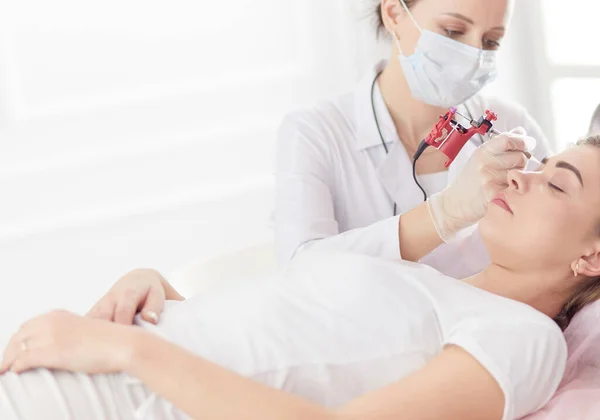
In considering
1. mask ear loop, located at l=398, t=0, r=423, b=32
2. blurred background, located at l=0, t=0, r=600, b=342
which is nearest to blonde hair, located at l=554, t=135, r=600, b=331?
mask ear loop, located at l=398, t=0, r=423, b=32

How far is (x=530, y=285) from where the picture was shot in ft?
5.21

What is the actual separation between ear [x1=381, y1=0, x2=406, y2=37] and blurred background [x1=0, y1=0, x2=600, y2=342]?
0.80m

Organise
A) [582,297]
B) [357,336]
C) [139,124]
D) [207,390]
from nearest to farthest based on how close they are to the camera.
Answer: [207,390], [357,336], [582,297], [139,124]

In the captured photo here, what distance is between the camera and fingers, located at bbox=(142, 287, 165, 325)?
152 cm

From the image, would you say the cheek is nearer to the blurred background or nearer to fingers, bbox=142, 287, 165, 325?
fingers, bbox=142, 287, 165, 325

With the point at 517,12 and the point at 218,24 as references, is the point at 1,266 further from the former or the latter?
the point at 517,12

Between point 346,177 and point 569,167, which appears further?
point 346,177

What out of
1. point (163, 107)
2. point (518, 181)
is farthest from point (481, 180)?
point (163, 107)

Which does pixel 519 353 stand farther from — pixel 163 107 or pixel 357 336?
pixel 163 107

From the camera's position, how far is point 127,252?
2.91m

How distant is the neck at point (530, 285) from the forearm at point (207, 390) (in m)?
0.51

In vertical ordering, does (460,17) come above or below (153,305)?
above

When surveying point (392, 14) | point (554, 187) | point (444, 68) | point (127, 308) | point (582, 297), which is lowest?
point (582, 297)

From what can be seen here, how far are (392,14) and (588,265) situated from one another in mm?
791
